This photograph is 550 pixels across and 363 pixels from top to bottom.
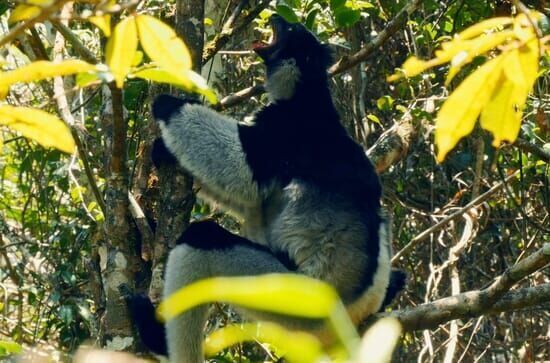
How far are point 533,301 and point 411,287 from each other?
147 inches

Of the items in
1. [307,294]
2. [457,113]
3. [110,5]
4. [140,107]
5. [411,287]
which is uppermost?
[140,107]

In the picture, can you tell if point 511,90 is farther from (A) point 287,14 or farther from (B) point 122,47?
(A) point 287,14

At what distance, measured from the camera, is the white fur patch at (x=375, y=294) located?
15.8 ft

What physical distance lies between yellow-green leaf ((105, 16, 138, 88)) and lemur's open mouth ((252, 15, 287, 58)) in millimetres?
4433

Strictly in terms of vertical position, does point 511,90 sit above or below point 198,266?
above

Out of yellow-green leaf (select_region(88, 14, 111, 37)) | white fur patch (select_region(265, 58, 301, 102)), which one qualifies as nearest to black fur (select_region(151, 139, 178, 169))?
white fur patch (select_region(265, 58, 301, 102))

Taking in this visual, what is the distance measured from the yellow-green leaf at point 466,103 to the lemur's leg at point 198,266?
3133 mm

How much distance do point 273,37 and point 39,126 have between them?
4.67 meters

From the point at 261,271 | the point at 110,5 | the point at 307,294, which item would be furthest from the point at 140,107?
the point at 307,294

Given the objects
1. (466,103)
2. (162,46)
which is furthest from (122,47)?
(466,103)

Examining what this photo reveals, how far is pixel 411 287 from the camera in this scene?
7.66 meters

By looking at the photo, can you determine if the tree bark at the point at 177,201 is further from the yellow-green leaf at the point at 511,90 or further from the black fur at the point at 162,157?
the yellow-green leaf at the point at 511,90

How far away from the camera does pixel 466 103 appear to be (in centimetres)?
131

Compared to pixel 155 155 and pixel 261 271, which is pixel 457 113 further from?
pixel 155 155
